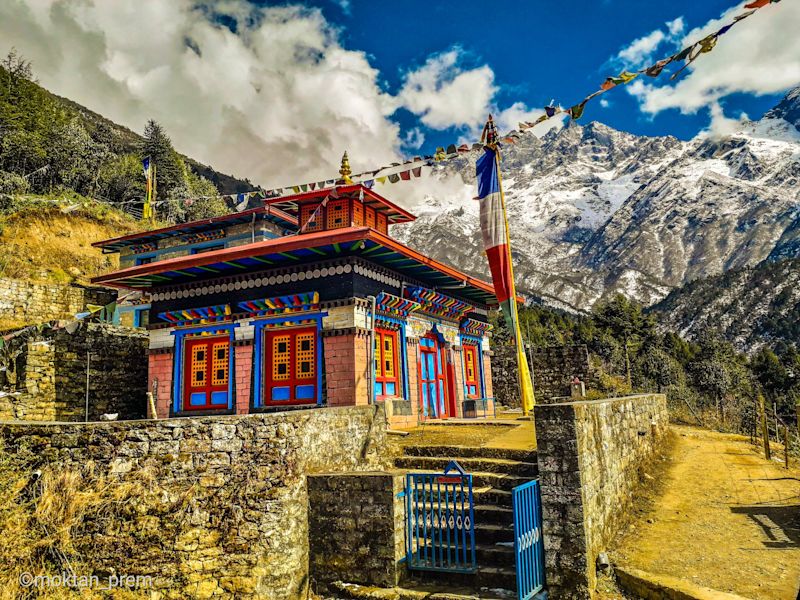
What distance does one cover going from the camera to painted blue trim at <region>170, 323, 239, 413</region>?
15.5 m

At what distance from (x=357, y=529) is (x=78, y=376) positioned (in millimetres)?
13276

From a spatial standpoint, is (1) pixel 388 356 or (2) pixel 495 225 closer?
(2) pixel 495 225

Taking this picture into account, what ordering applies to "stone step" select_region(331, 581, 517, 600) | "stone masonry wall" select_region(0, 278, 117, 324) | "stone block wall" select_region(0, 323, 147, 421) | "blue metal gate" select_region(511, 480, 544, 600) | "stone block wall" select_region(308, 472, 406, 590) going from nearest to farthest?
"blue metal gate" select_region(511, 480, 544, 600), "stone step" select_region(331, 581, 517, 600), "stone block wall" select_region(308, 472, 406, 590), "stone block wall" select_region(0, 323, 147, 421), "stone masonry wall" select_region(0, 278, 117, 324)

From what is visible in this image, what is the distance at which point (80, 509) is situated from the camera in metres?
7.60

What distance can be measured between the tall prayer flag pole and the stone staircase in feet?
11.8

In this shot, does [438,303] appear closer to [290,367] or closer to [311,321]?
[311,321]

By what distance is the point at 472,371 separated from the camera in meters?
21.2

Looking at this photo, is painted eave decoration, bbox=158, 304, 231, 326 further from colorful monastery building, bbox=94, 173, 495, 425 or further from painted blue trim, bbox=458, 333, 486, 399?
painted blue trim, bbox=458, 333, 486, 399

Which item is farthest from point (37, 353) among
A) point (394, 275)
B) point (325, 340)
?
point (394, 275)

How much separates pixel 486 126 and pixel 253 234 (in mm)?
18330

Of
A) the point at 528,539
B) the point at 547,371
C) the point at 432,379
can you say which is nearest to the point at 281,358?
the point at 432,379

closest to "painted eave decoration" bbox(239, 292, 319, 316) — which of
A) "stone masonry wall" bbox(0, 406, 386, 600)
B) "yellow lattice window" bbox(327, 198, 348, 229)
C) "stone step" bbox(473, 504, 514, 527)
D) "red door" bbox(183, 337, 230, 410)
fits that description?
"red door" bbox(183, 337, 230, 410)

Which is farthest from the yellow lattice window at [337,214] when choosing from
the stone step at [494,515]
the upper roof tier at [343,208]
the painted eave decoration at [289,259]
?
the stone step at [494,515]

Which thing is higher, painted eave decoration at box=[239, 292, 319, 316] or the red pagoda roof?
the red pagoda roof
